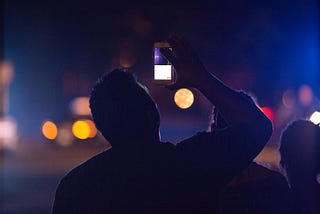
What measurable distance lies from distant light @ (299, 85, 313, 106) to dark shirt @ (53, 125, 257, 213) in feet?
58.7

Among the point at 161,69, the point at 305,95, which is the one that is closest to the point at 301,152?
the point at 161,69

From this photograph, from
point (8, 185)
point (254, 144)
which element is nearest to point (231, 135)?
point (254, 144)

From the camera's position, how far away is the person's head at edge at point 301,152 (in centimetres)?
339

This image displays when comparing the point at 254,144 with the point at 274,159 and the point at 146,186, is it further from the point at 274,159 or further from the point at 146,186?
the point at 274,159

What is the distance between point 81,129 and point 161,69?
56.1ft

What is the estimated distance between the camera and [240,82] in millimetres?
19609

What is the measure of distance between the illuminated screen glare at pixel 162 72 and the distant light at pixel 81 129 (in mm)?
16938

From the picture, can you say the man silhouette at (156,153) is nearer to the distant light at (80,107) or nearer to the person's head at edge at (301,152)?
the person's head at edge at (301,152)

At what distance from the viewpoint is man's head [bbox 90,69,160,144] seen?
2.30 metres

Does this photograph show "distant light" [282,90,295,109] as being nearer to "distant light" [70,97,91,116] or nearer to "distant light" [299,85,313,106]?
"distant light" [299,85,313,106]

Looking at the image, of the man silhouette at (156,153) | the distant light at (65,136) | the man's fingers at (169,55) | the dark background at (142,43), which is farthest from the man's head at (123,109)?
the distant light at (65,136)

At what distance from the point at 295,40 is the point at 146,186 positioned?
1942 centimetres

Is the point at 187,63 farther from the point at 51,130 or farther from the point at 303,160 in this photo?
the point at 51,130

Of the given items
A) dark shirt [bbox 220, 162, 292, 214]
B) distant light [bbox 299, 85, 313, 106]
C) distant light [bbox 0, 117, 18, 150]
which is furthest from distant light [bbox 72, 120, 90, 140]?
dark shirt [bbox 220, 162, 292, 214]
